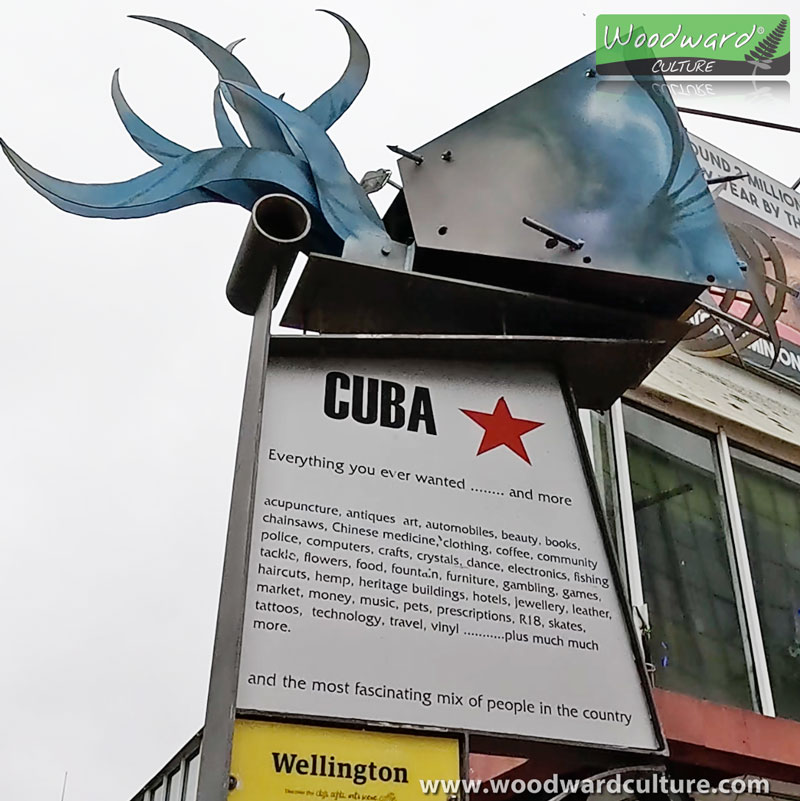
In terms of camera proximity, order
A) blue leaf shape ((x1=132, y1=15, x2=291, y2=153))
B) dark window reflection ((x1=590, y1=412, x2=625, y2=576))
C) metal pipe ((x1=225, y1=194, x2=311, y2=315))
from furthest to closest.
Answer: dark window reflection ((x1=590, y1=412, x2=625, y2=576)), blue leaf shape ((x1=132, y1=15, x2=291, y2=153)), metal pipe ((x1=225, y1=194, x2=311, y2=315))

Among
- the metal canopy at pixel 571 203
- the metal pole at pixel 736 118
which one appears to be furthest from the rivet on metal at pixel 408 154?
the metal pole at pixel 736 118

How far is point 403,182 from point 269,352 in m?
1.12

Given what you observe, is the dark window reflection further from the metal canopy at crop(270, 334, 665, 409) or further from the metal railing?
the metal railing

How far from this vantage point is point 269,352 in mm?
4008

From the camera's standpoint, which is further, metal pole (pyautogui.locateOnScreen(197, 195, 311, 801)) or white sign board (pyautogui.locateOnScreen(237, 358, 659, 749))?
white sign board (pyautogui.locateOnScreen(237, 358, 659, 749))

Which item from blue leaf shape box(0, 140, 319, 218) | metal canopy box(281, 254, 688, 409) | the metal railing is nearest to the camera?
metal canopy box(281, 254, 688, 409)

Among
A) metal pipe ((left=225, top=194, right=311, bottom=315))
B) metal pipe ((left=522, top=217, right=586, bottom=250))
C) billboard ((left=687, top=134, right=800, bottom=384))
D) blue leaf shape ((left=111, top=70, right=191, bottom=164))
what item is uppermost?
billboard ((left=687, top=134, right=800, bottom=384))

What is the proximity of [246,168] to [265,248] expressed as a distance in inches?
28.7

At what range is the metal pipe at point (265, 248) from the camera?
390 centimetres

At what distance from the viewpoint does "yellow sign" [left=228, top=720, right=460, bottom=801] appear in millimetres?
3062

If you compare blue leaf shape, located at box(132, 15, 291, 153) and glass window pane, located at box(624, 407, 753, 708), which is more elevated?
blue leaf shape, located at box(132, 15, 291, 153)

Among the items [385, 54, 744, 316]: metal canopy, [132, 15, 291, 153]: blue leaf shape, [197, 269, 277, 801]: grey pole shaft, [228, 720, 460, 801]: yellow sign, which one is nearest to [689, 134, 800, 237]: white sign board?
[385, 54, 744, 316]: metal canopy

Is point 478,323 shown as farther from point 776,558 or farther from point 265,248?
point 776,558

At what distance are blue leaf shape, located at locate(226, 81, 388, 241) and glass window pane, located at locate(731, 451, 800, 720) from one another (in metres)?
3.53
